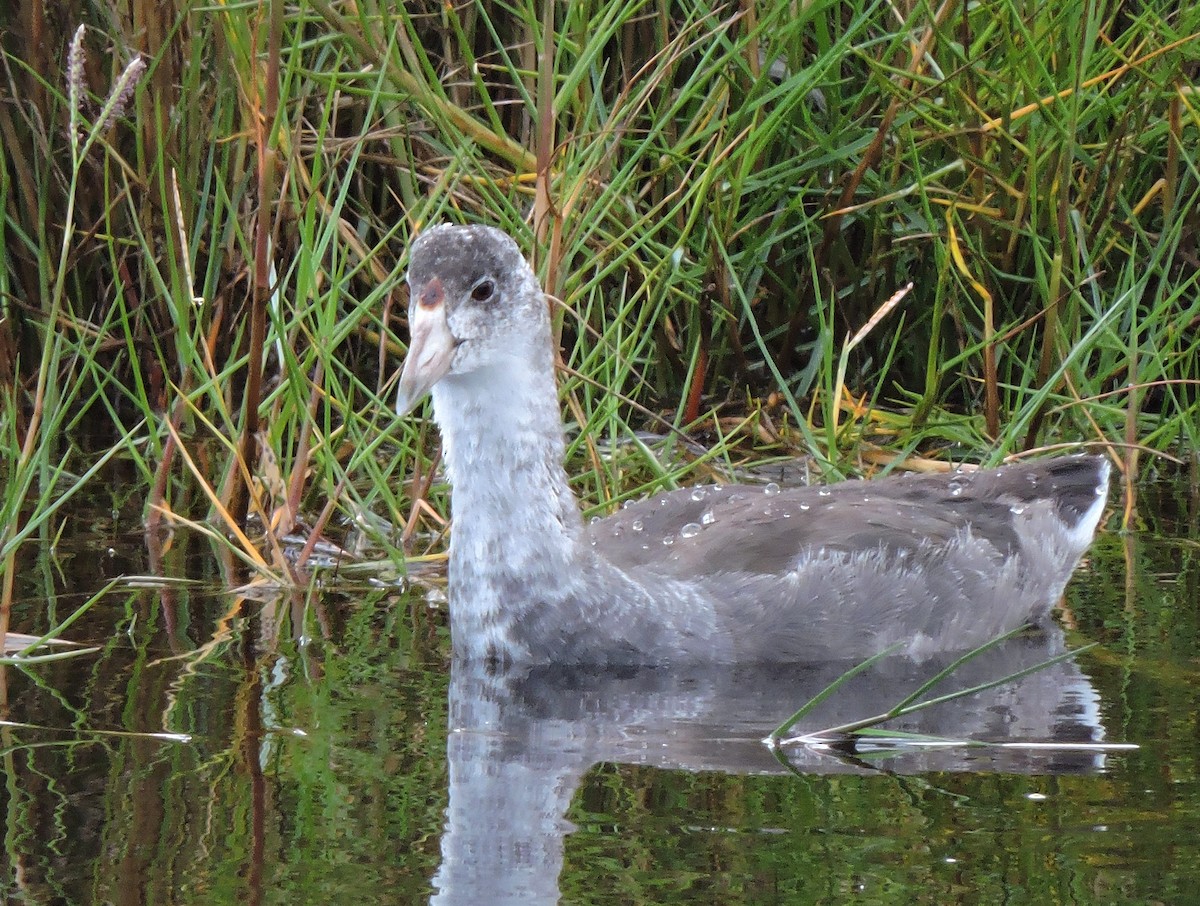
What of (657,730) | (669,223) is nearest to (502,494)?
(657,730)

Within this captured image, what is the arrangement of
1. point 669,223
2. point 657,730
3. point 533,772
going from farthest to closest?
point 669,223
point 657,730
point 533,772

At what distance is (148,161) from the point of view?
618 cm

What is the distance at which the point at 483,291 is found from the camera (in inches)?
176

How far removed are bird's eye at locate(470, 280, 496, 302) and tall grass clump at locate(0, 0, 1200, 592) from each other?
29.9 inches

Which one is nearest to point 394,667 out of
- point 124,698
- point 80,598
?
point 124,698

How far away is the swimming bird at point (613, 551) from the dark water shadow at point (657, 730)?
9 centimetres

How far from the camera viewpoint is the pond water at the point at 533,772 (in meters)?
2.99

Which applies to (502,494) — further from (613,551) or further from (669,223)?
(669,223)

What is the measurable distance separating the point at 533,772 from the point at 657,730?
1.22 feet

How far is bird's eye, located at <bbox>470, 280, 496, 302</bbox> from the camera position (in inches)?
175

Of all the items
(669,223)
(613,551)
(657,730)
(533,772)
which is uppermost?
(669,223)

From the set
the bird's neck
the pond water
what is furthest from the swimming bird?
the pond water

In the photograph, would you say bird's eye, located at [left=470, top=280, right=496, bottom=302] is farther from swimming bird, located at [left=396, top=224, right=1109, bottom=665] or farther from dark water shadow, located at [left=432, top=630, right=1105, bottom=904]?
dark water shadow, located at [left=432, top=630, right=1105, bottom=904]

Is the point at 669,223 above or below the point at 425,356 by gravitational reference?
above
